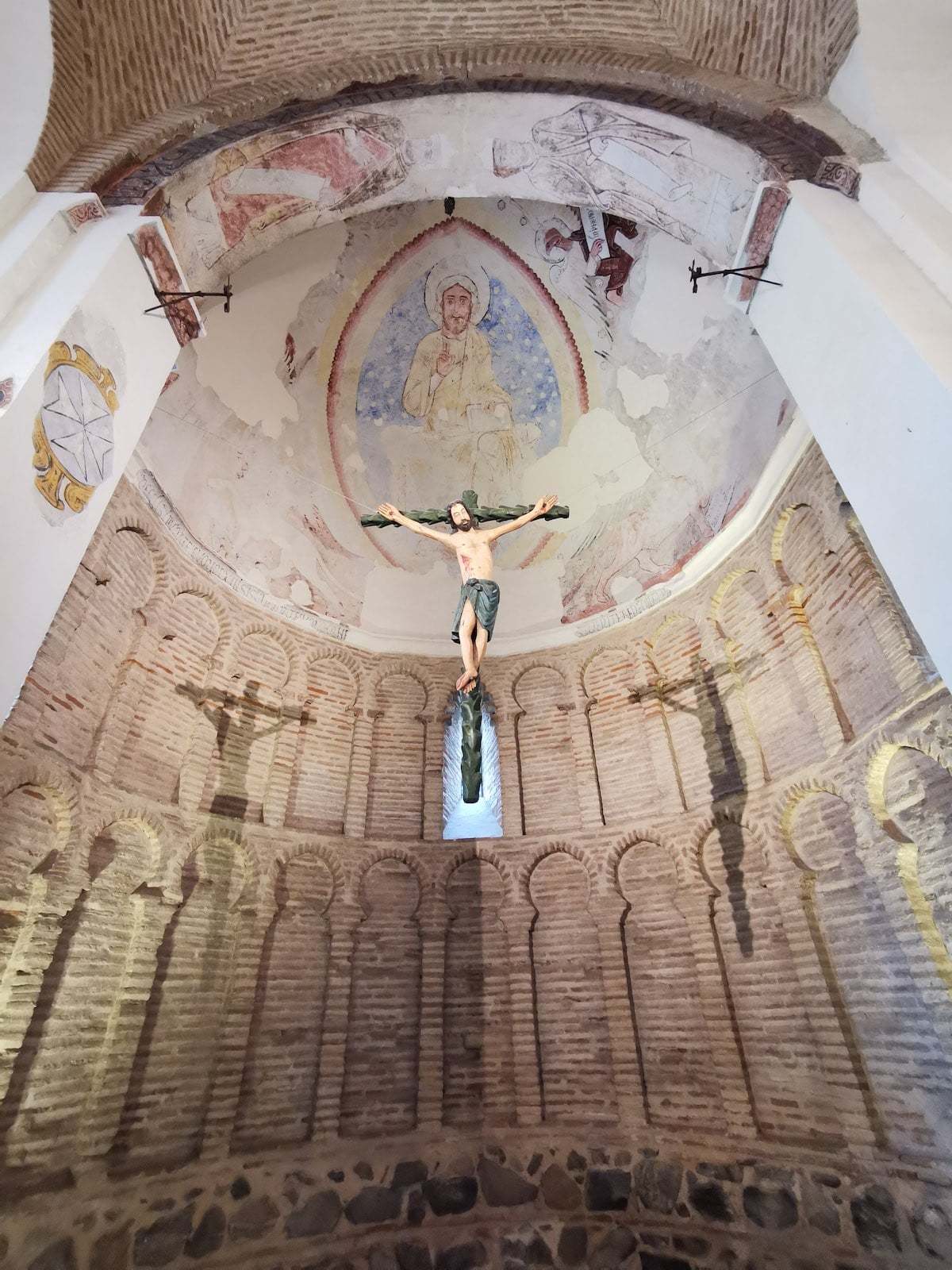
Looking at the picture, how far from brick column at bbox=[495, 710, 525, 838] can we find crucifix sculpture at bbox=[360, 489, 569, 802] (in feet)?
9.20

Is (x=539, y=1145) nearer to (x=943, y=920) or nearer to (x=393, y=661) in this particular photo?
(x=943, y=920)

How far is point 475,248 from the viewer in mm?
9859

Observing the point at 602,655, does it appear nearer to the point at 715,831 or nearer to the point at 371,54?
the point at 715,831

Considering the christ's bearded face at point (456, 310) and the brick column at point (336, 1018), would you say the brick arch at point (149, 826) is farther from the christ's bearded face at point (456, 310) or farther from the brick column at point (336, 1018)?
the christ's bearded face at point (456, 310)

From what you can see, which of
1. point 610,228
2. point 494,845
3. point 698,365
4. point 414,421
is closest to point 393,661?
point 494,845

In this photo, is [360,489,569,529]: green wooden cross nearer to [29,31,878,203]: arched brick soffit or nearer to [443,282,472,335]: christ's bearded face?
[29,31,878,203]: arched brick soffit

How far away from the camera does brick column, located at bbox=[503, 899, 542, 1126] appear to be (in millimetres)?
7199

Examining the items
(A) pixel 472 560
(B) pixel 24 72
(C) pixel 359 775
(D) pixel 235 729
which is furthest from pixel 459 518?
(B) pixel 24 72

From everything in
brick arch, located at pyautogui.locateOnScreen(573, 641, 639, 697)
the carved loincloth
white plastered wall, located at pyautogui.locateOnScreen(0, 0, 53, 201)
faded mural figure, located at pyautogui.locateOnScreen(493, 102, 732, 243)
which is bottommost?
the carved loincloth

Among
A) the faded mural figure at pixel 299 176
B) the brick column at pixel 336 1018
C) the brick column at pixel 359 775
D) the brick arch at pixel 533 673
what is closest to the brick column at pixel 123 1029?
the brick column at pixel 336 1018

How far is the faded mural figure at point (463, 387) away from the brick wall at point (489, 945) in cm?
A: 353

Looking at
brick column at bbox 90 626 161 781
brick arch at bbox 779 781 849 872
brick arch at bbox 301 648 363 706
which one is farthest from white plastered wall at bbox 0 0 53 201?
brick arch at bbox 779 781 849 872

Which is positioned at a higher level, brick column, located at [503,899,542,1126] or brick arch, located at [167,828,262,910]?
brick arch, located at [167,828,262,910]

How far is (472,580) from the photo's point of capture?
6.45m
